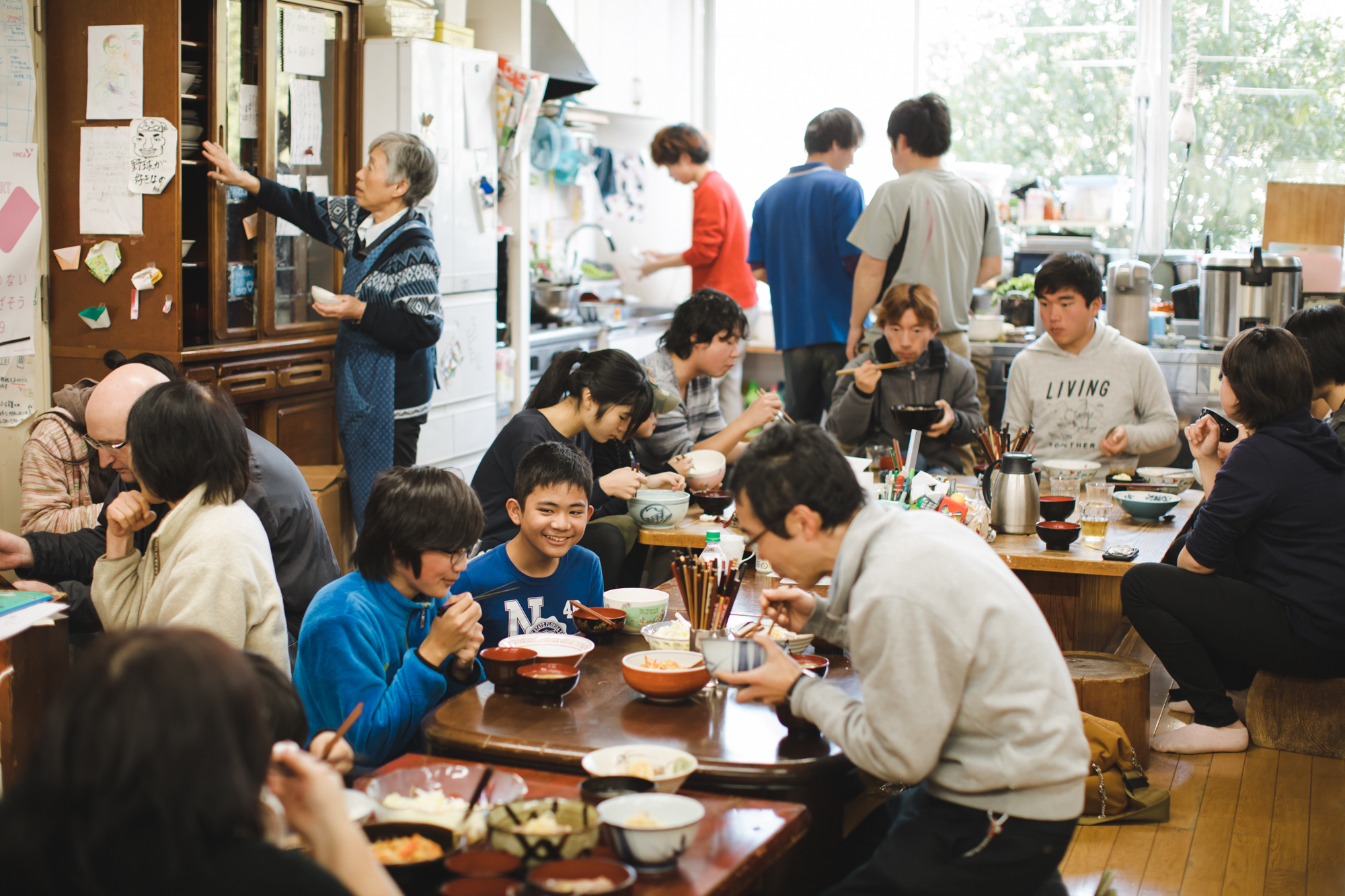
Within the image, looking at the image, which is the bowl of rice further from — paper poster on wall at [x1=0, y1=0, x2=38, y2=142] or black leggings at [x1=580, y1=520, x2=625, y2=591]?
paper poster on wall at [x1=0, y1=0, x2=38, y2=142]

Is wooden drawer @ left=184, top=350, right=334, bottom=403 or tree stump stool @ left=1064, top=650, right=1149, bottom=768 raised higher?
wooden drawer @ left=184, top=350, right=334, bottom=403

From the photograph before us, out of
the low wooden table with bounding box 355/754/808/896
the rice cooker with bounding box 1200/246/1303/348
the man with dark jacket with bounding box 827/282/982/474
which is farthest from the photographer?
the rice cooker with bounding box 1200/246/1303/348

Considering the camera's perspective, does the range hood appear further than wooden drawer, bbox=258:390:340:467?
Yes

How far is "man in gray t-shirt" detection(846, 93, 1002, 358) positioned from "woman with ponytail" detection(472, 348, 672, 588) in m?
1.84

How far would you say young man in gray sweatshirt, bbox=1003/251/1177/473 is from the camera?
13.2 ft

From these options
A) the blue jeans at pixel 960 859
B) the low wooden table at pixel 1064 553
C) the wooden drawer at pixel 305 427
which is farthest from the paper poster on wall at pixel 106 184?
the blue jeans at pixel 960 859

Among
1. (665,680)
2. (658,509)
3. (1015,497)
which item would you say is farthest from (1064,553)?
(665,680)

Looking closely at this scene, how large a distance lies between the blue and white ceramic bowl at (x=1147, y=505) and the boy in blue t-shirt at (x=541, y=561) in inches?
67.3

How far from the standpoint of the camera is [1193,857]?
2.71 m

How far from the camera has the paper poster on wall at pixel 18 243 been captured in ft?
12.2

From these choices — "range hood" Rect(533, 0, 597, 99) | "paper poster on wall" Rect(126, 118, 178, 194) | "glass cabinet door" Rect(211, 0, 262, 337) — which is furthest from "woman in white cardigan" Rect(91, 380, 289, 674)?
"range hood" Rect(533, 0, 597, 99)

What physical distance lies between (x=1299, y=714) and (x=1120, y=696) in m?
0.61

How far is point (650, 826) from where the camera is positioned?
1.49m

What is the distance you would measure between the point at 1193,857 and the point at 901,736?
144cm
